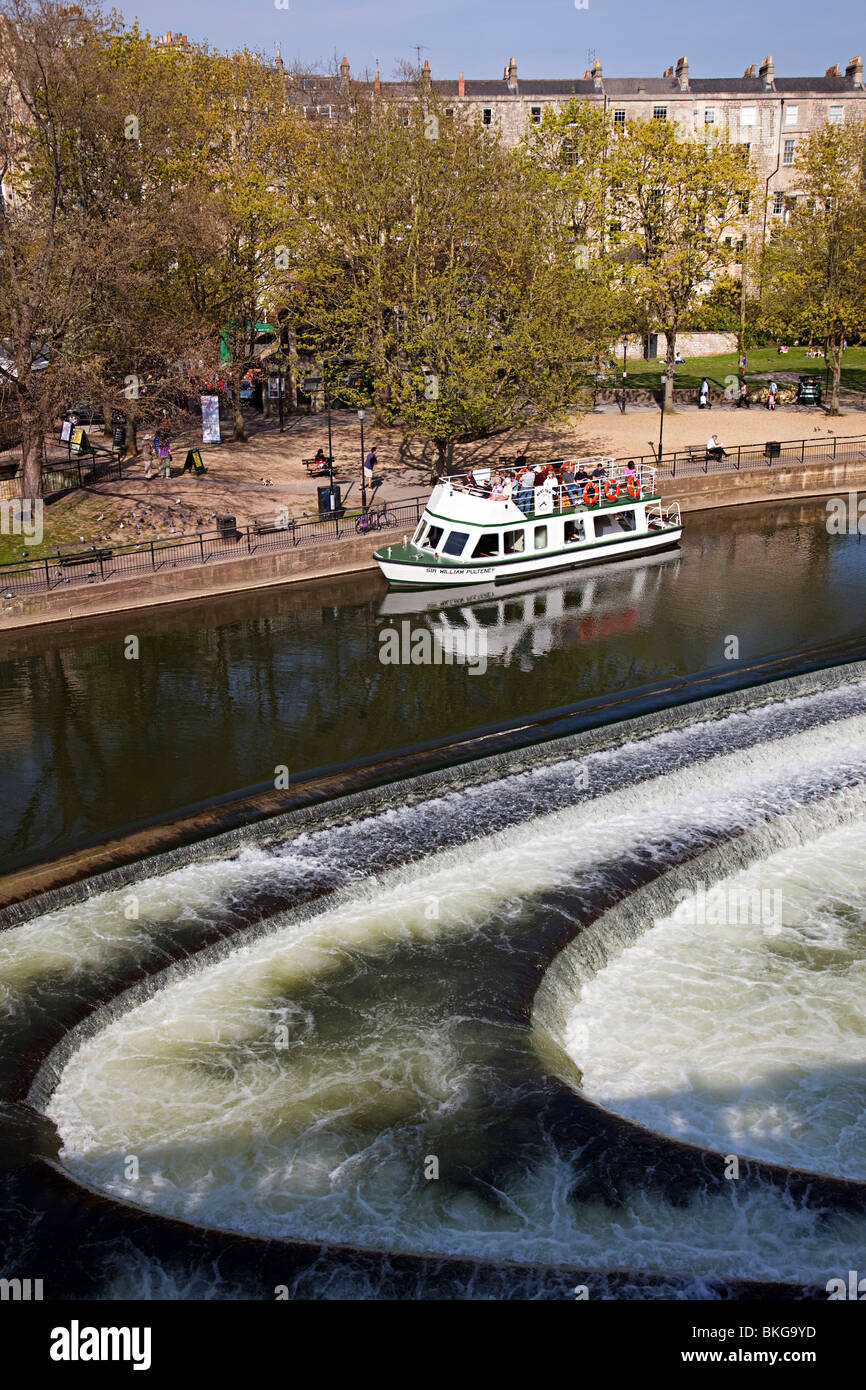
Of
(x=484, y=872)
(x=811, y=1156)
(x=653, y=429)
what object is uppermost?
(x=653, y=429)

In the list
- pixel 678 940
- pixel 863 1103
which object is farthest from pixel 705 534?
pixel 863 1103

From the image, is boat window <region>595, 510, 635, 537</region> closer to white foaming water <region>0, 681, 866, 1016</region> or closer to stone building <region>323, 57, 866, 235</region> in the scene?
white foaming water <region>0, 681, 866, 1016</region>

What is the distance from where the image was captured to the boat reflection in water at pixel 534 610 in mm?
31719

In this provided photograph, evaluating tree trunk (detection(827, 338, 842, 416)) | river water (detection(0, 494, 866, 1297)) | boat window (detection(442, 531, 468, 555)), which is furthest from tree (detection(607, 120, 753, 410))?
river water (detection(0, 494, 866, 1297))

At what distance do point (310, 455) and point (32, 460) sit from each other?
13837mm

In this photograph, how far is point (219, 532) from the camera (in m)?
37.3

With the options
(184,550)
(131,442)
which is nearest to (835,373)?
(131,442)

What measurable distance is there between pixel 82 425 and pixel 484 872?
1459 inches

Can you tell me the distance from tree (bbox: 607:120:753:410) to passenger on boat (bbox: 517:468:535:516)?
20.0 m

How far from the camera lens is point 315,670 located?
30.0 meters

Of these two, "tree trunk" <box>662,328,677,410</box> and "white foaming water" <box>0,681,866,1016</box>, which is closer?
"white foaming water" <box>0,681,866,1016</box>

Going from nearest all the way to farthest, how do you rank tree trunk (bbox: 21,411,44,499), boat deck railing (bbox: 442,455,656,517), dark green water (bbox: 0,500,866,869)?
dark green water (bbox: 0,500,866,869)
tree trunk (bbox: 21,411,44,499)
boat deck railing (bbox: 442,455,656,517)

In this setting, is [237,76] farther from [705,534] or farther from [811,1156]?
[811,1156]

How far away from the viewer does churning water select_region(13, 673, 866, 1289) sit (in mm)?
13023
